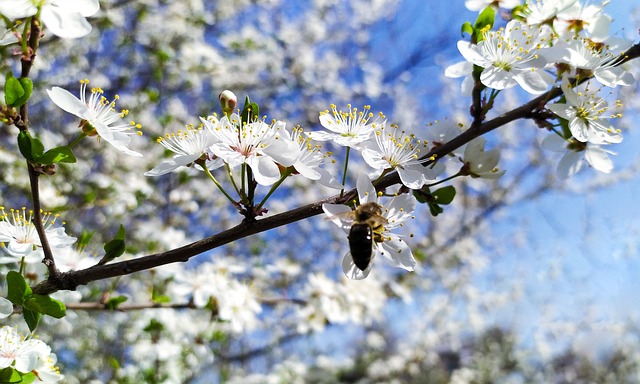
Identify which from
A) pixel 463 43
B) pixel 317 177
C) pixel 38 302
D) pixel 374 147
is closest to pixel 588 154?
pixel 463 43

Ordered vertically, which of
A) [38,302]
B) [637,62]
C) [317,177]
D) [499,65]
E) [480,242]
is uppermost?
[480,242]

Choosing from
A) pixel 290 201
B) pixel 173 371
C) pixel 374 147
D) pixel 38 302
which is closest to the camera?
pixel 38 302

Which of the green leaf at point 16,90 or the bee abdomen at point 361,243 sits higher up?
the green leaf at point 16,90

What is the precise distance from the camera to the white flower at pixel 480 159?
1.18 metres

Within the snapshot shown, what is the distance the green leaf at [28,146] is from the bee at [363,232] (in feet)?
1.74

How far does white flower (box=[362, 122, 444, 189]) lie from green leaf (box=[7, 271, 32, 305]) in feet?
2.12

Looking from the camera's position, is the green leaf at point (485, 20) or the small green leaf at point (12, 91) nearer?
the small green leaf at point (12, 91)

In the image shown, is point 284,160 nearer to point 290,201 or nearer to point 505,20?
point 505,20

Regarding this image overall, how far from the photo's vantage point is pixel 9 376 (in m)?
1.01

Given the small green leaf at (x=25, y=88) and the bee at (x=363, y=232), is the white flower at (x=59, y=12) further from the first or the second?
the bee at (x=363, y=232)

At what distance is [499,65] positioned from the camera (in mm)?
1097

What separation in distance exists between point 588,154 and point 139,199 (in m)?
2.53

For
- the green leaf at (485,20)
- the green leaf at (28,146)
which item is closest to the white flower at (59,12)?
the green leaf at (28,146)

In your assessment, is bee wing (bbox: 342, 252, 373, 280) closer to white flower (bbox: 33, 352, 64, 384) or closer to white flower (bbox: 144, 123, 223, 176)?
white flower (bbox: 144, 123, 223, 176)
